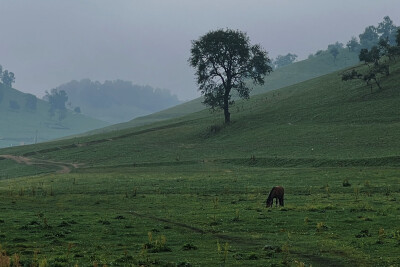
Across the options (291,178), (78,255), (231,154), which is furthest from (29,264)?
(231,154)

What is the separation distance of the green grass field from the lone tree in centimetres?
749

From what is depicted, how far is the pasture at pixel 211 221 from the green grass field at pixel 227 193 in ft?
0.37

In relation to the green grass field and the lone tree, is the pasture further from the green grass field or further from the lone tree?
the lone tree

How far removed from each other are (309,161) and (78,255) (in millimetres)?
55013

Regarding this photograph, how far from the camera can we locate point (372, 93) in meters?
121

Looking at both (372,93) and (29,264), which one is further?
(372,93)

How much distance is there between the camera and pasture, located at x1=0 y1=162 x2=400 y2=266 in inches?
1005

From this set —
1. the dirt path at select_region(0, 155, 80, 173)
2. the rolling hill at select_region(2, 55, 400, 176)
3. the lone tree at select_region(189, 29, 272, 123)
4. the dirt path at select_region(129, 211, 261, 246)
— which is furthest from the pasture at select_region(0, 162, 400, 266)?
the lone tree at select_region(189, 29, 272, 123)

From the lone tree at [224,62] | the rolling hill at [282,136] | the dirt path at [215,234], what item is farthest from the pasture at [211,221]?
the lone tree at [224,62]

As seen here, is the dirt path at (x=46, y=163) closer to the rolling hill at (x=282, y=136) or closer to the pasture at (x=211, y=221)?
the rolling hill at (x=282, y=136)

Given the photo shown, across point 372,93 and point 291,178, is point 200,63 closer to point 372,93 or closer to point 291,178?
point 372,93

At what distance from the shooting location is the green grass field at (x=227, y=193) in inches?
1061

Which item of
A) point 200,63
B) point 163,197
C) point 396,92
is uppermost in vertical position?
point 200,63

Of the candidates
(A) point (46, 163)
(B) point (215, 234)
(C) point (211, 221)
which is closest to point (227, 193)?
(C) point (211, 221)
